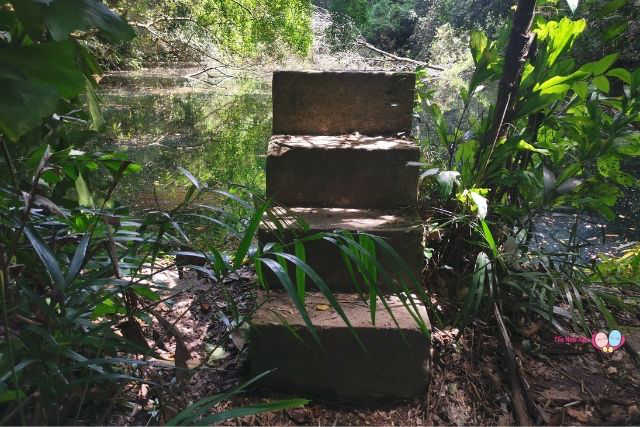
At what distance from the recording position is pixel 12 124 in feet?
2.17

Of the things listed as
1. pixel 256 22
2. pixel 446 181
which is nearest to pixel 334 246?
pixel 446 181

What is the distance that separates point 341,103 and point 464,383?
127cm

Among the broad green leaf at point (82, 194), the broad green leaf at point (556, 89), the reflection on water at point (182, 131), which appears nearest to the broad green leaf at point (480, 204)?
the broad green leaf at point (556, 89)

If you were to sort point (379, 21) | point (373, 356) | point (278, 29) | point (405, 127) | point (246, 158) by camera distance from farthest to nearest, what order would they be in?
point (278, 29), point (246, 158), point (379, 21), point (405, 127), point (373, 356)

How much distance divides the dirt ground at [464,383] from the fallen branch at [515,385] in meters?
0.02

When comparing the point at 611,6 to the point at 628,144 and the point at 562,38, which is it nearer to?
the point at 562,38

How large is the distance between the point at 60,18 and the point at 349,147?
1.28 metres

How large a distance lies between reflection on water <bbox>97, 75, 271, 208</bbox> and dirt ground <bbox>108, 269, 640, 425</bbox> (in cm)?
140

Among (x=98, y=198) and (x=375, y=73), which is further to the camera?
(x=375, y=73)

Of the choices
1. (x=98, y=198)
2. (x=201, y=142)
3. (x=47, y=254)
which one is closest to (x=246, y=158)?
(x=201, y=142)

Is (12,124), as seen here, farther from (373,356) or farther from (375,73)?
(375,73)

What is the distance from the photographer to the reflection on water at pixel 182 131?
4641mm
